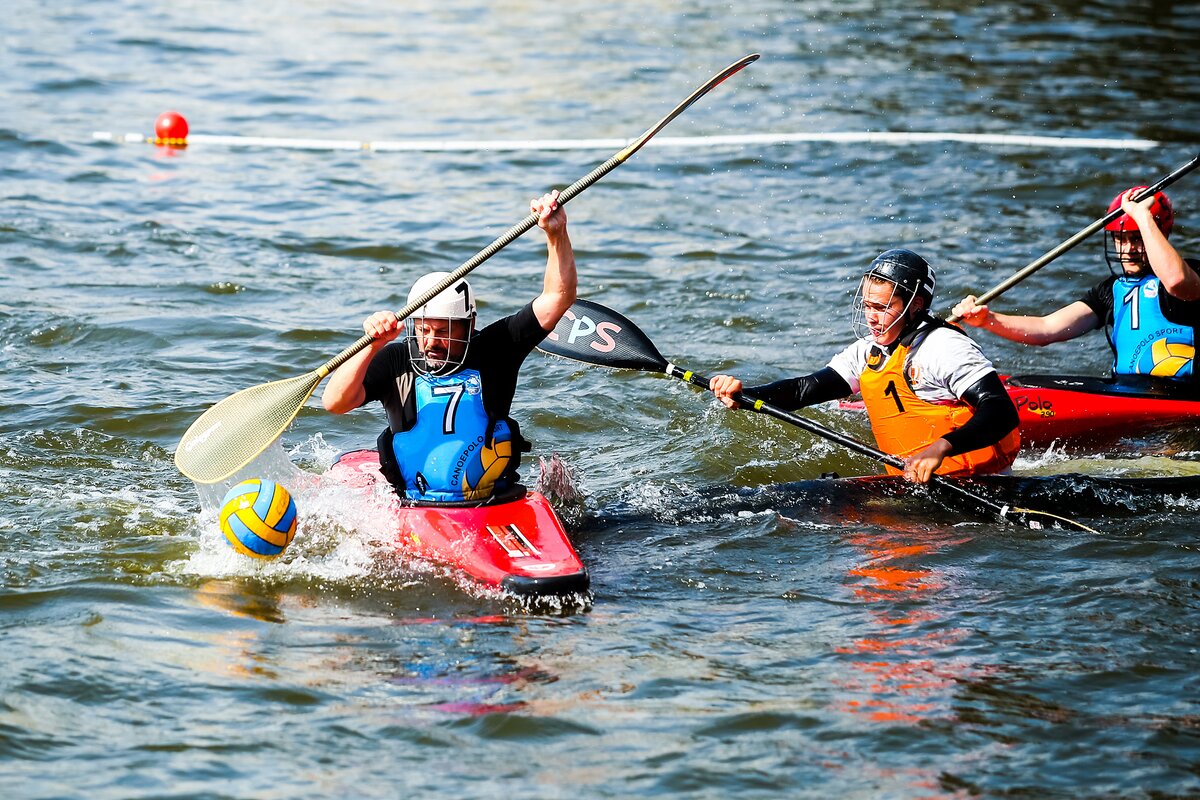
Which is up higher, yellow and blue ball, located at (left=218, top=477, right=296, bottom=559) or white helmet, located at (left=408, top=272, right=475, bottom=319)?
white helmet, located at (left=408, top=272, right=475, bottom=319)

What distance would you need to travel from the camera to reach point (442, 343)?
664cm

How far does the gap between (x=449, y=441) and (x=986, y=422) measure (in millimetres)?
2474

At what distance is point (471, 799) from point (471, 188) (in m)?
11.1

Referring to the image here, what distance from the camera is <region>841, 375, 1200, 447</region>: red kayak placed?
27.9 ft

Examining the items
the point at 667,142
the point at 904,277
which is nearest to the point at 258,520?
the point at 904,277

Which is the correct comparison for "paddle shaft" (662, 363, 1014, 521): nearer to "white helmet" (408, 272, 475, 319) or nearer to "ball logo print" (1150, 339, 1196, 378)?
"white helmet" (408, 272, 475, 319)

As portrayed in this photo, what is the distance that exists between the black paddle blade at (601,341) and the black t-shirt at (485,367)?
1.32 meters

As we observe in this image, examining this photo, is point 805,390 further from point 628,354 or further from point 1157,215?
point 1157,215

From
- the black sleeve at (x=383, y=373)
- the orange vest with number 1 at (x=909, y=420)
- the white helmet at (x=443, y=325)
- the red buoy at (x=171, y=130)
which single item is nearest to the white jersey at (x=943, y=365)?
the orange vest with number 1 at (x=909, y=420)

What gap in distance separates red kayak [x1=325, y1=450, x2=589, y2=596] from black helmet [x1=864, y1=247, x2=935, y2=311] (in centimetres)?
197

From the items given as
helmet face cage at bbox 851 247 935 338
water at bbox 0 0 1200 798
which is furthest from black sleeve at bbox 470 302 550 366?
helmet face cage at bbox 851 247 935 338

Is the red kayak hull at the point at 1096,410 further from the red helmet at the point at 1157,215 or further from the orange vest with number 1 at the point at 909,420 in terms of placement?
the orange vest with number 1 at the point at 909,420

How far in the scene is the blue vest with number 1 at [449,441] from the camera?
6594mm

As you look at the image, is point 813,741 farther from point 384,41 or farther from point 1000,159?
point 384,41
